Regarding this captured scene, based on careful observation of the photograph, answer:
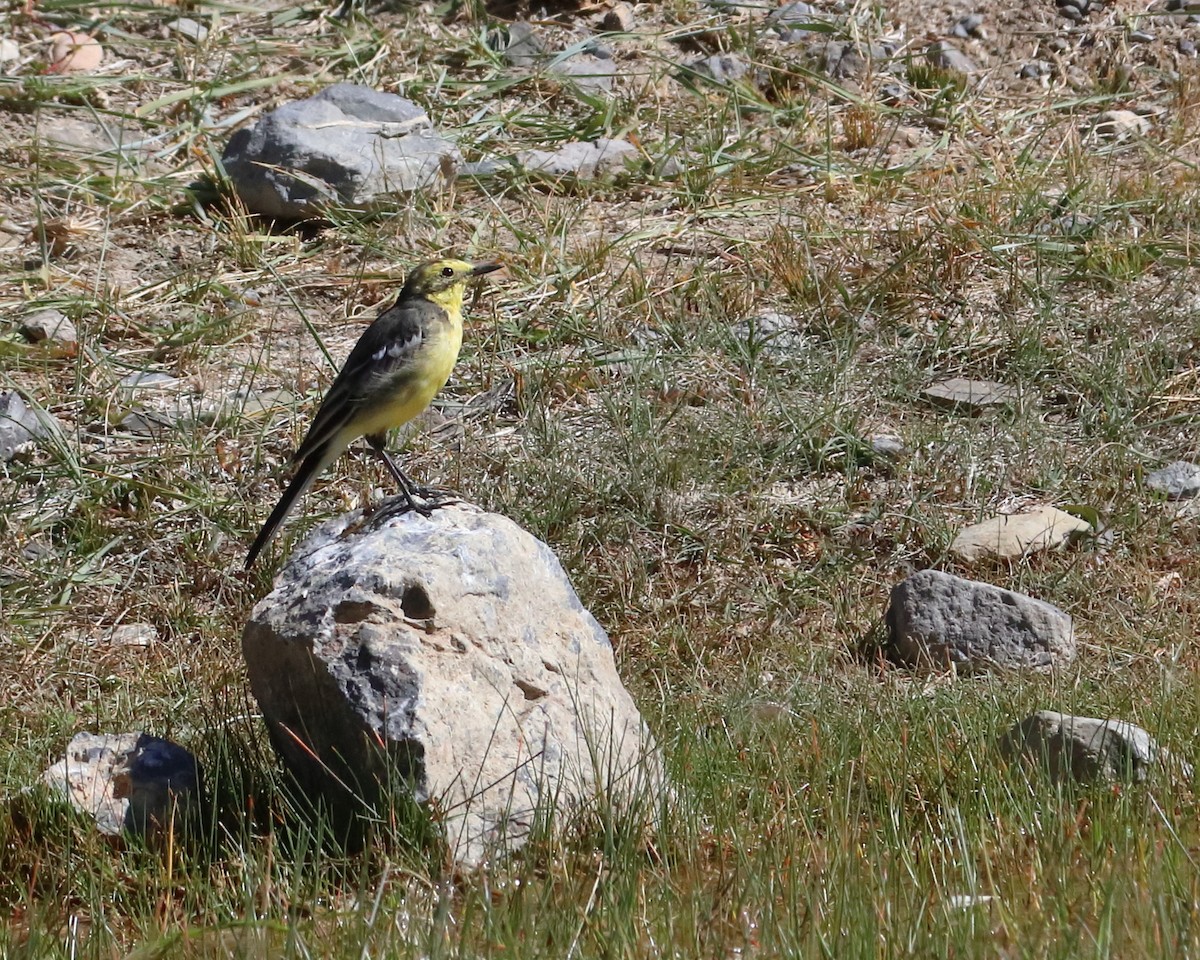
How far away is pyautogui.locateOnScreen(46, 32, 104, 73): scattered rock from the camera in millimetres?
10766

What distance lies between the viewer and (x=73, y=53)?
10.8 meters

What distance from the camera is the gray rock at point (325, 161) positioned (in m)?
9.38

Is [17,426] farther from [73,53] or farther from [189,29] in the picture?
[189,29]

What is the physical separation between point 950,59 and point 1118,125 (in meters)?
1.22

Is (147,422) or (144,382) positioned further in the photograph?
(144,382)

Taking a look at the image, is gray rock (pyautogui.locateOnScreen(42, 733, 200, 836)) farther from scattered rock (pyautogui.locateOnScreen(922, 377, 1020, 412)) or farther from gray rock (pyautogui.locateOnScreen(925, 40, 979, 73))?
gray rock (pyautogui.locateOnScreen(925, 40, 979, 73))

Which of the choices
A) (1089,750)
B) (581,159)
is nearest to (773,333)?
(581,159)

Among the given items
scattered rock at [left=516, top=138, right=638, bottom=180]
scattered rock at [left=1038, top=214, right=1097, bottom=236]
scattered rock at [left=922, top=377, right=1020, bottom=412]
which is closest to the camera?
scattered rock at [left=922, top=377, right=1020, bottom=412]

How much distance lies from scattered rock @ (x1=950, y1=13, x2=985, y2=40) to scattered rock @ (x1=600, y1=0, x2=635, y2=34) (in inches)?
88.2

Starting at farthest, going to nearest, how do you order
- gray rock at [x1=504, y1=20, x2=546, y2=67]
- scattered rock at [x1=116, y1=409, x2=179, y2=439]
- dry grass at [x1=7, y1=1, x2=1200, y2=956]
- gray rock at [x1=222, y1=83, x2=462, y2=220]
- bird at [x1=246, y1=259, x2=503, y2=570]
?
gray rock at [x1=504, y1=20, x2=546, y2=67] → gray rock at [x1=222, y1=83, x2=462, y2=220] → scattered rock at [x1=116, y1=409, x2=179, y2=439] → bird at [x1=246, y1=259, x2=503, y2=570] → dry grass at [x1=7, y1=1, x2=1200, y2=956]

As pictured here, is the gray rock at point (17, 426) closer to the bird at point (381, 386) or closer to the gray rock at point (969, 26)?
the bird at point (381, 386)

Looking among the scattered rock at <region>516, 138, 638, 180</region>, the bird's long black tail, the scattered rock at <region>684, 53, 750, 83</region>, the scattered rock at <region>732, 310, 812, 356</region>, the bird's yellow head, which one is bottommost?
the scattered rock at <region>732, 310, 812, 356</region>

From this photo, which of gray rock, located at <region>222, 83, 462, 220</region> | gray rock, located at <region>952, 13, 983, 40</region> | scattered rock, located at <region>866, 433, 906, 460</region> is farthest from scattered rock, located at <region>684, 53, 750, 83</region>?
scattered rock, located at <region>866, 433, 906, 460</region>

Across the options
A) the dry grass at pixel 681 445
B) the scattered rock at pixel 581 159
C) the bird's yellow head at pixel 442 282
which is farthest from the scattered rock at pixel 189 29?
the bird's yellow head at pixel 442 282
